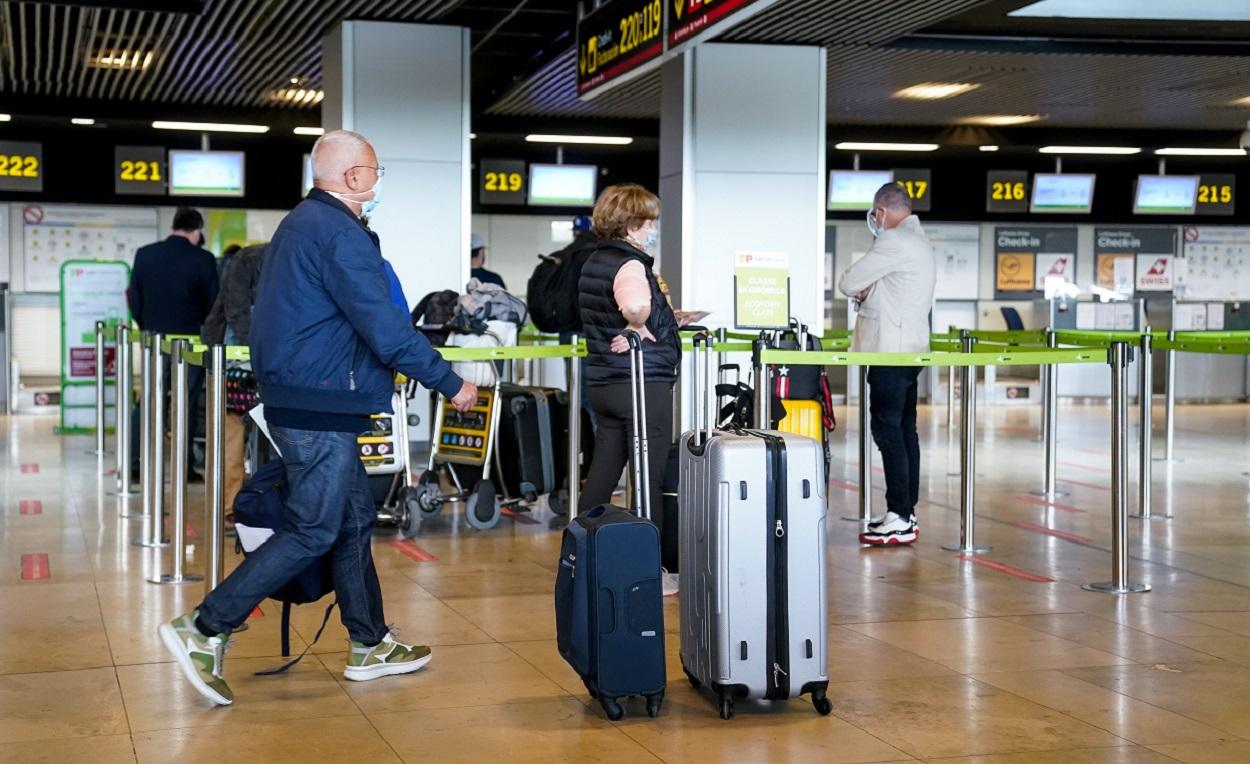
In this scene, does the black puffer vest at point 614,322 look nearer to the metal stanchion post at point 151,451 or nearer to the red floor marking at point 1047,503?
the metal stanchion post at point 151,451

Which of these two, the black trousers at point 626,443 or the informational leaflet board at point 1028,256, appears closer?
the black trousers at point 626,443

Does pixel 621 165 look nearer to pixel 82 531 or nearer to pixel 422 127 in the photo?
pixel 422 127

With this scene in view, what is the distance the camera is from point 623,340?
545 cm

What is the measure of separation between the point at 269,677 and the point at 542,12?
710 cm

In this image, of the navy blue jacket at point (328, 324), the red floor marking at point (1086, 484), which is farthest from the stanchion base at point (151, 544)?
the red floor marking at point (1086, 484)

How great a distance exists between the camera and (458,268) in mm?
10047

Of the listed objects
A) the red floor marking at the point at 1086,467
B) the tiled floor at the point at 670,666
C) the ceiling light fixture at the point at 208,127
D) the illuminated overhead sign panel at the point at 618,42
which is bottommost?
the tiled floor at the point at 670,666

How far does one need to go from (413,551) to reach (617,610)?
304 cm

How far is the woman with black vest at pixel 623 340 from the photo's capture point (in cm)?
553

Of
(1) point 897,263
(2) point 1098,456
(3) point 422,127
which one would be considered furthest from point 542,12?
(2) point 1098,456

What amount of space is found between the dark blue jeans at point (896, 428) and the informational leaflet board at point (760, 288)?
8.41 feet

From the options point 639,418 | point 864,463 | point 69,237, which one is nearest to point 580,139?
point 69,237

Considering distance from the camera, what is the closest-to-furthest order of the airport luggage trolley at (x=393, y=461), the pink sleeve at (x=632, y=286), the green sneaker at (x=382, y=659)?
the green sneaker at (x=382, y=659) → the pink sleeve at (x=632, y=286) → the airport luggage trolley at (x=393, y=461)

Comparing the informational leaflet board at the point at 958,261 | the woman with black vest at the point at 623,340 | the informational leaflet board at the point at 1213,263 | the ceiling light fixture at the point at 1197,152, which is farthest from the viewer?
the informational leaflet board at the point at 1213,263
